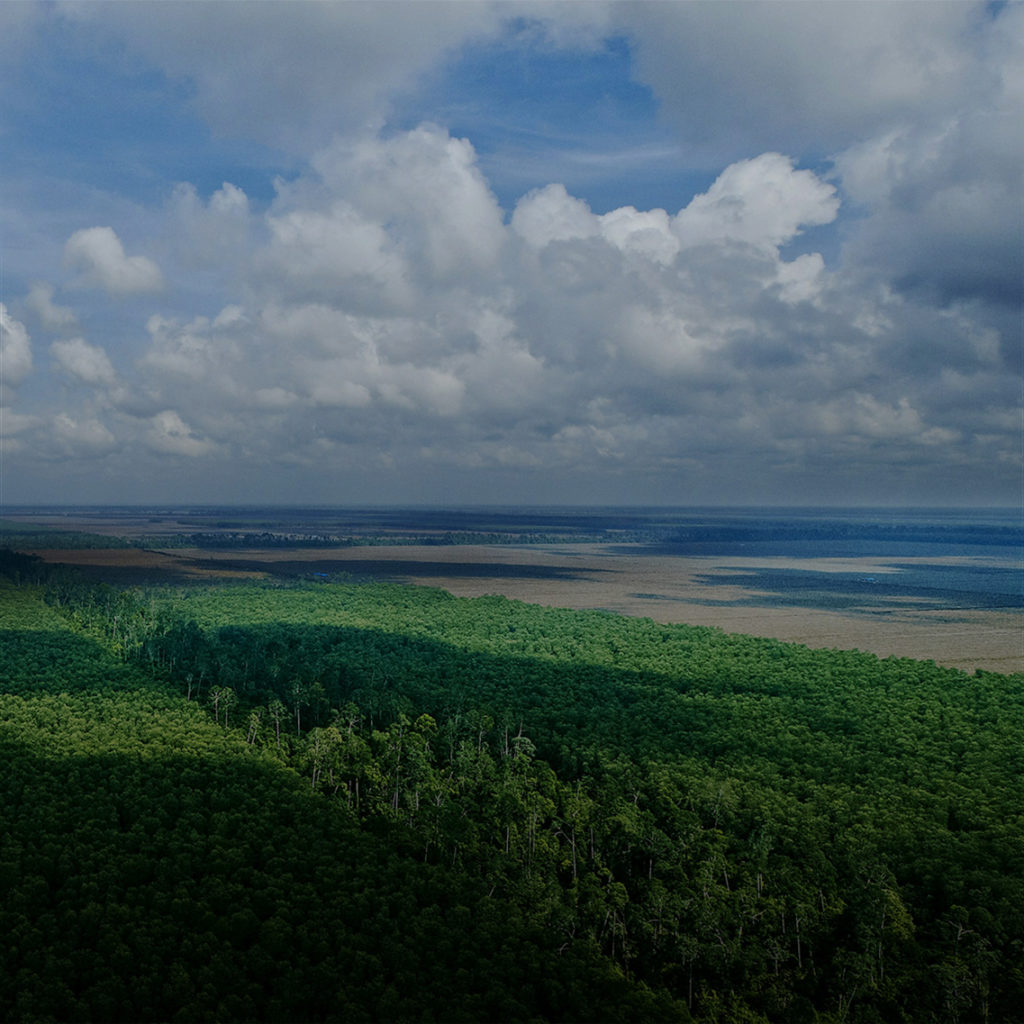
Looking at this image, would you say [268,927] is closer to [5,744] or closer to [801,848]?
[801,848]

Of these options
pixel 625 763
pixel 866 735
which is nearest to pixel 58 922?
pixel 625 763

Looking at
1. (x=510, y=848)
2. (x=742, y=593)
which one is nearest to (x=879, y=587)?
(x=742, y=593)

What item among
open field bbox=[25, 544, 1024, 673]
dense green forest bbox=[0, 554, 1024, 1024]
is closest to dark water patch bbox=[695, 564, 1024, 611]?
open field bbox=[25, 544, 1024, 673]

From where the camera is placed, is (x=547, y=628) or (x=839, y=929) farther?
(x=547, y=628)

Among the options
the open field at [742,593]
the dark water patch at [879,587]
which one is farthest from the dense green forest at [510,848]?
the dark water patch at [879,587]

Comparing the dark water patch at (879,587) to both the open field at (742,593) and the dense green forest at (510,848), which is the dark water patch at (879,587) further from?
the dense green forest at (510,848)

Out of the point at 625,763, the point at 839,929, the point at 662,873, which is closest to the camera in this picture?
the point at 839,929
